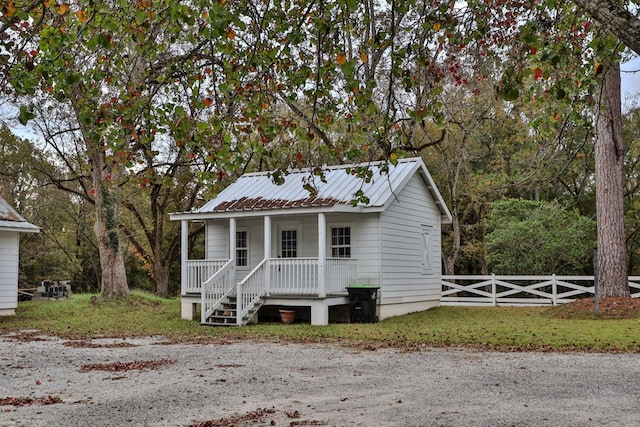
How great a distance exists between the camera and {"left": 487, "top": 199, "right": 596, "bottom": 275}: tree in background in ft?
83.4

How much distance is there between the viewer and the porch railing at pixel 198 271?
62.0 ft

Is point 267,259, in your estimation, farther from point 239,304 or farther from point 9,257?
point 9,257

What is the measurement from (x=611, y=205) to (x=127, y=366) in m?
14.5

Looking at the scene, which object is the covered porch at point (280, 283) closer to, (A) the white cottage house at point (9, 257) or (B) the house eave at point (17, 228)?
(B) the house eave at point (17, 228)

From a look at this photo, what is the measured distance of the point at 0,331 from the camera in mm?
16500

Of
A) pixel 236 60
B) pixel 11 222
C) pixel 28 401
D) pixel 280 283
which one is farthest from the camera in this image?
pixel 11 222


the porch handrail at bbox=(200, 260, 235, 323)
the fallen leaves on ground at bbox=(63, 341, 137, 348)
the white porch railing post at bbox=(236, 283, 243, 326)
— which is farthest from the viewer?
the porch handrail at bbox=(200, 260, 235, 323)

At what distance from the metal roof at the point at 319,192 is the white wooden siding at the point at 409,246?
57cm

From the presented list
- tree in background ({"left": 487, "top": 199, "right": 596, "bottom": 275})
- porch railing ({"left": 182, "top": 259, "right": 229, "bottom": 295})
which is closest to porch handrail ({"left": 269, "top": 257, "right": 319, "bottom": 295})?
porch railing ({"left": 182, "top": 259, "right": 229, "bottom": 295})

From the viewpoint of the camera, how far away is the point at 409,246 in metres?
20.7

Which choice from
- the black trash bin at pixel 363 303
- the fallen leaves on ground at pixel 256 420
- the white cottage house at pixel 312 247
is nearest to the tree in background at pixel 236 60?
the fallen leaves on ground at pixel 256 420

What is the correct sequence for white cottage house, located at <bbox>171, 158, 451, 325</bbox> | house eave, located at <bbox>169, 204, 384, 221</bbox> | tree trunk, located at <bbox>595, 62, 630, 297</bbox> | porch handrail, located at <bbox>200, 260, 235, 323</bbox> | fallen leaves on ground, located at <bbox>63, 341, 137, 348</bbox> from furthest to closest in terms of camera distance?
tree trunk, located at <bbox>595, 62, 630, 297</bbox>, porch handrail, located at <bbox>200, 260, 235, 323</bbox>, white cottage house, located at <bbox>171, 158, 451, 325</bbox>, house eave, located at <bbox>169, 204, 384, 221</bbox>, fallen leaves on ground, located at <bbox>63, 341, 137, 348</bbox>

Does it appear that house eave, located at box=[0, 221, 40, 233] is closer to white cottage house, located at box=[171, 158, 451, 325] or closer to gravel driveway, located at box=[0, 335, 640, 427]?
white cottage house, located at box=[171, 158, 451, 325]

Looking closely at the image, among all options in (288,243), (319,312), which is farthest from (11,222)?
(319,312)
